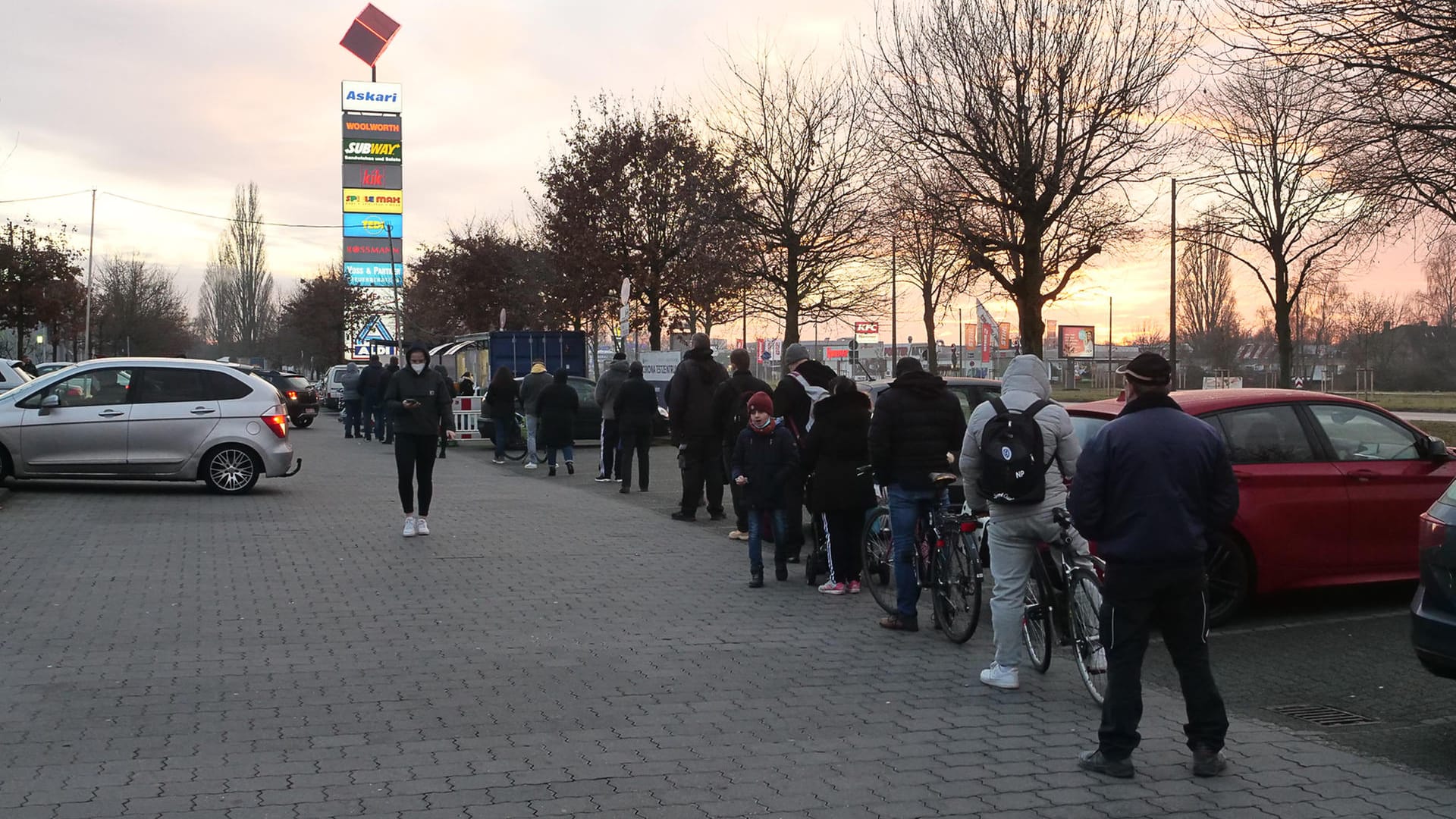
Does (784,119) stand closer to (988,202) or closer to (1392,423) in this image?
(988,202)

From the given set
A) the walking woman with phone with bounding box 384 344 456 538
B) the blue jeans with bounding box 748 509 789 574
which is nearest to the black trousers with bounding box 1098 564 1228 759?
the blue jeans with bounding box 748 509 789 574

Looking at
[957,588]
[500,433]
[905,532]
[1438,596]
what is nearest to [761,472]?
[905,532]

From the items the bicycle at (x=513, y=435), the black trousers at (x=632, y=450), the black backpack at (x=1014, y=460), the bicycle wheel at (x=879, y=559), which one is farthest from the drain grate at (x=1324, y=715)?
the bicycle at (x=513, y=435)

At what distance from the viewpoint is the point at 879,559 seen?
9.27 metres

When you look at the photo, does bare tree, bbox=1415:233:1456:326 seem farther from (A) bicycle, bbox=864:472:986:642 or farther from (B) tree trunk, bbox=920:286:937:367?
(A) bicycle, bbox=864:472:986:642

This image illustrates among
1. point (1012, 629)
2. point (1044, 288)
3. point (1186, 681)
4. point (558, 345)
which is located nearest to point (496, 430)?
point (558, 345)

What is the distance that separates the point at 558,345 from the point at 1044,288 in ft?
41.9

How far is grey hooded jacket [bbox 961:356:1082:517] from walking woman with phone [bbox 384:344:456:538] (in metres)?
6.71

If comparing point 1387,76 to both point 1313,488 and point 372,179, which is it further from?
point 372,179

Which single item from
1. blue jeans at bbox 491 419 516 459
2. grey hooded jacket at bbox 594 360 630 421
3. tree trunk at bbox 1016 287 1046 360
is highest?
tree trunk at bbox 1016 287 1046 360

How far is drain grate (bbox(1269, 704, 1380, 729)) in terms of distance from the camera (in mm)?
6305

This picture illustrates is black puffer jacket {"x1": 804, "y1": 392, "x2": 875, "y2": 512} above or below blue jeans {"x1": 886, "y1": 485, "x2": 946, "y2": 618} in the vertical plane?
above

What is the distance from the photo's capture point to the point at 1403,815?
4.88 m

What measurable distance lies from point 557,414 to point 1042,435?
14833mm
